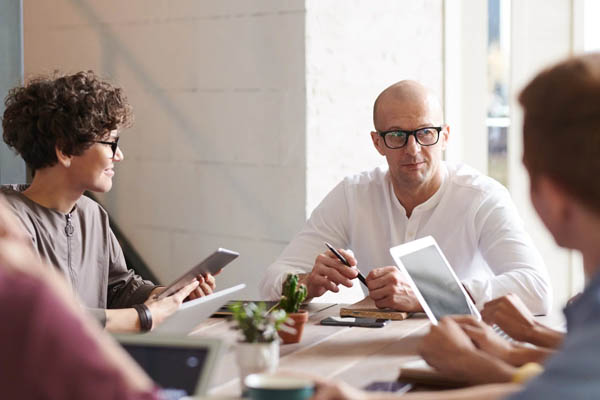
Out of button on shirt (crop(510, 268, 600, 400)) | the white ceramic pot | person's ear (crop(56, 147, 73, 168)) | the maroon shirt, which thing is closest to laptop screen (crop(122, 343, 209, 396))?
the white ceramic pot

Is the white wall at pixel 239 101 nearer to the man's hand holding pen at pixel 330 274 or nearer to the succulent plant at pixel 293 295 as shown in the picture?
the man's hand holding pen at pixel 330 274

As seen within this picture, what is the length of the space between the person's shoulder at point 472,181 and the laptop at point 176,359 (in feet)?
5.78

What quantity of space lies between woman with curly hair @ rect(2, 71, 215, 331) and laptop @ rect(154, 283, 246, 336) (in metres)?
0.41

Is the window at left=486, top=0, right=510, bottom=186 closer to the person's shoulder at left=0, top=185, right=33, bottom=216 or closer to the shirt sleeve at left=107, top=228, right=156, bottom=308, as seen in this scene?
the shirt sleeve at left=107, top=228, right=156, bottom=308

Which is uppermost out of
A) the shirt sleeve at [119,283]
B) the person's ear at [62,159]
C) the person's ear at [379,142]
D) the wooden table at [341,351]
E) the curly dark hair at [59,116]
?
the curly dark hair at [59,116]

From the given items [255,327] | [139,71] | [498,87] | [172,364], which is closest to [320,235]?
[255,327]

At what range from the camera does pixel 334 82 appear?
164 inches

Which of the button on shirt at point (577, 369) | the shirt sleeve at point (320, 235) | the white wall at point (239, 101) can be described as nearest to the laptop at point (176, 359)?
the button on shirt at point (577, 369)

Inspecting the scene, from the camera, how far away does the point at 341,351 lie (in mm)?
2123

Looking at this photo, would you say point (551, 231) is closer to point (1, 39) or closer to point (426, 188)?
point (426, 188)

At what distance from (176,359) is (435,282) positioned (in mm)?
1048

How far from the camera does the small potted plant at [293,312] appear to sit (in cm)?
218

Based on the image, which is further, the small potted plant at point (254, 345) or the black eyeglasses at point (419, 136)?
the black eyeglasses at point (419, 136)

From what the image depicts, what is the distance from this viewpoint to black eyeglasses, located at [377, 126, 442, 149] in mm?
3020
